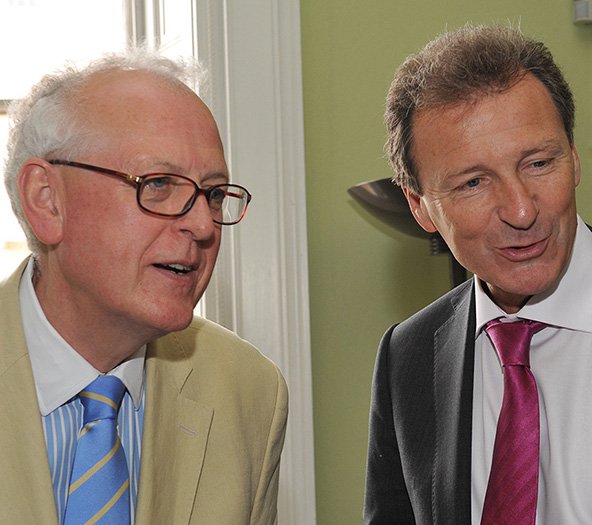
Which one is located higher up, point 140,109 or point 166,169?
→ point 140,109

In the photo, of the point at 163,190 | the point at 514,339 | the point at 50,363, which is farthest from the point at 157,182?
the point at 514,339

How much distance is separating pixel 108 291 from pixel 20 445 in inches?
11.5

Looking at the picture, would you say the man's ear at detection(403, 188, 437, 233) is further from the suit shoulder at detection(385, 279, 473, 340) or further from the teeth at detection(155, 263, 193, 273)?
the teeth at detection(155, 263, 193, 273)

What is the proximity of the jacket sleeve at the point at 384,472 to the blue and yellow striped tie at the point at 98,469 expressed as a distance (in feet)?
2.32

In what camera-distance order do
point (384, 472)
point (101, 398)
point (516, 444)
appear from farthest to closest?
point (384, 472)
point (516, 444)
point (101, 398)

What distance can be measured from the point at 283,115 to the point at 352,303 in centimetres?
67

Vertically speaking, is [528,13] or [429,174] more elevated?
[528,13]

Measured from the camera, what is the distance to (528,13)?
3.71m

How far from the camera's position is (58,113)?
71.4 inches

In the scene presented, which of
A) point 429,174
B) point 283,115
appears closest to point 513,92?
point 429,174

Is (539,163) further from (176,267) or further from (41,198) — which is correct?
→ (41,198)

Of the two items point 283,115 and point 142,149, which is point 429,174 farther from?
point 283,115

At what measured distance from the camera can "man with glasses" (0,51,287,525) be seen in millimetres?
1732

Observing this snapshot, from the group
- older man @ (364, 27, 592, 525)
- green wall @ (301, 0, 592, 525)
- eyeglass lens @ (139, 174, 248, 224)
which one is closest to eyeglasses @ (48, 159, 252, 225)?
eyeglass lens @ (139, 174, 248, 224)
